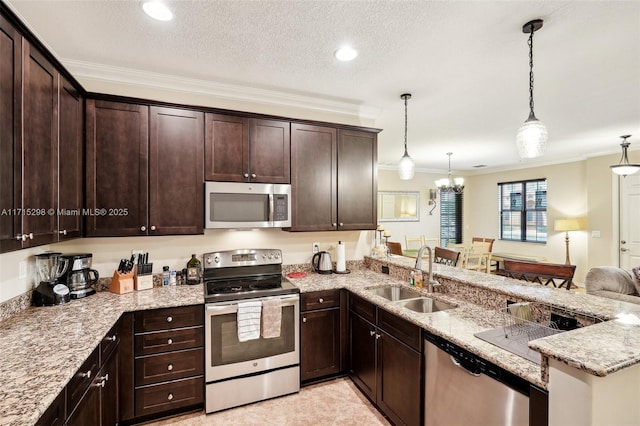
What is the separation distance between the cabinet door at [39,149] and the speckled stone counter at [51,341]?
489mm

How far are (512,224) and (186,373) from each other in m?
7.90

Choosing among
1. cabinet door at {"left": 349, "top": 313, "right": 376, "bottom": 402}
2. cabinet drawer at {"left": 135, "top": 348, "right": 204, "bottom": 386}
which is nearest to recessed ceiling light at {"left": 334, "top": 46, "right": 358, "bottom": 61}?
cabinet door at {"left": 349, "top": 313, "right": 376, "bottom": 402}

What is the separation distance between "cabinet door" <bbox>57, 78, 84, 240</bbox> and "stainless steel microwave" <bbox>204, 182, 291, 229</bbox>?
873 mm

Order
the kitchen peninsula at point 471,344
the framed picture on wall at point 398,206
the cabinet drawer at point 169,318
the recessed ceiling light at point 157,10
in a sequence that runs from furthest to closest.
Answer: the framed picture on wall at point 398,206
the cabinet drawer at point 169,318
the recessed ceiling light at point 157,10
the kitchen peninsula at point 471,344

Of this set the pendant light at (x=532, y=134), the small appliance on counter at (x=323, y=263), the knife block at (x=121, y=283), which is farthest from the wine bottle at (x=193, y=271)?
the pendant light at (x=532, y=134)

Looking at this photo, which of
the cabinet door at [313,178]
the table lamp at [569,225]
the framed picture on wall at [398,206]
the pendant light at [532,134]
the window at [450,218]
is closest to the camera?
the pendant light at [532,134]

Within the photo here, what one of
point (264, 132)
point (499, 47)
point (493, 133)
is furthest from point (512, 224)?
point (264, 132)

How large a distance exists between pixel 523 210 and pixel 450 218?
174 centimetres

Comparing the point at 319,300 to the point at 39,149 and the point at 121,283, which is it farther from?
the point at 39,149

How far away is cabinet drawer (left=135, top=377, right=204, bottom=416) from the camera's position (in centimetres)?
217

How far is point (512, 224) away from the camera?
24.8ft

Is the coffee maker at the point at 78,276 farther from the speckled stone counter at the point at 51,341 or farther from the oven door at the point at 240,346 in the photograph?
the oven door at the point at 240,346

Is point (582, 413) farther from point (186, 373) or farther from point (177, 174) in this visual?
point (177, 174)

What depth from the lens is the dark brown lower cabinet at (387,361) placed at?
1.92 metres
